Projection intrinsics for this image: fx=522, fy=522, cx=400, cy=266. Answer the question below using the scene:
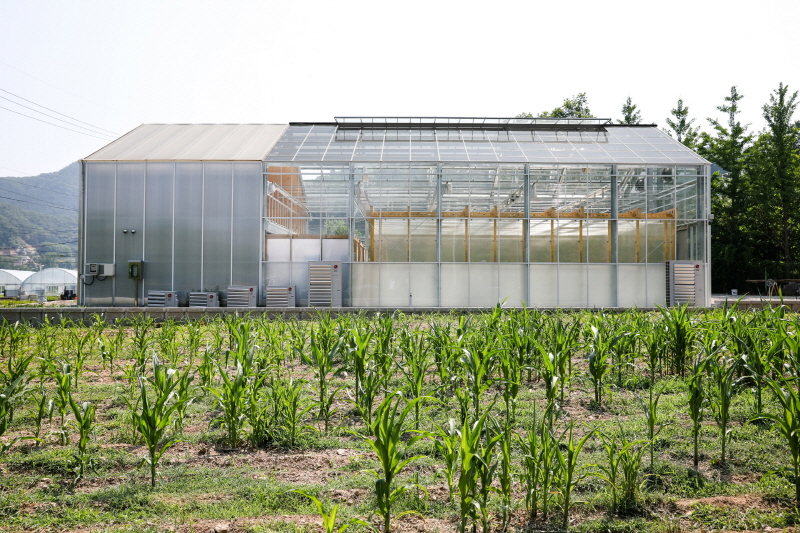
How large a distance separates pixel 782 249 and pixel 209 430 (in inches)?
1667

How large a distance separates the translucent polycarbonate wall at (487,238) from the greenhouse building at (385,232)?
5 cm

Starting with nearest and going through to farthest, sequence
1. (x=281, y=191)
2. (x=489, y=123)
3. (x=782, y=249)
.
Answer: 1. (x=281, y=191)
2. (x=489, y=123)
3. (x=782, y=249)

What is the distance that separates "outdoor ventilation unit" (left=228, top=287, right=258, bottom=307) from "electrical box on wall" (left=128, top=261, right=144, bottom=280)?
350 cm

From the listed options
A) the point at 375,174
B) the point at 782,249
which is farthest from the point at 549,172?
the point at 782,249

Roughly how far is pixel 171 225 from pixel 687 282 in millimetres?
19761

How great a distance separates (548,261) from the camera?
66.4 ft

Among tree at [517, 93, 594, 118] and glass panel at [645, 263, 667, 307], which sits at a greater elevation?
tree at [517, 93, 594, 118]

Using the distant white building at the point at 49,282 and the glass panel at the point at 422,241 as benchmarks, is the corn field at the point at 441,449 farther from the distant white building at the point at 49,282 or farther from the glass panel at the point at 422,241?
the distant white building at the point at 49,282

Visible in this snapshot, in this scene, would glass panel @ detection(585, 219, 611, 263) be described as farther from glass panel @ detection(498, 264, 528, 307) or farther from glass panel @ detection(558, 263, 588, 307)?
glass panel @ detection(498, 264, 528, 307)

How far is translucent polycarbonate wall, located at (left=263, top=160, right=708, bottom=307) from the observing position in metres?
19.9

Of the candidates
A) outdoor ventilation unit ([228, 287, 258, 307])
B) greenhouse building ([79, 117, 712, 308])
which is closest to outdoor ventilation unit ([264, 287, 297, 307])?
greenhouse building ([79, 117, 712, 308])

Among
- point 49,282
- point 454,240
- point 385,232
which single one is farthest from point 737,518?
point 49,282

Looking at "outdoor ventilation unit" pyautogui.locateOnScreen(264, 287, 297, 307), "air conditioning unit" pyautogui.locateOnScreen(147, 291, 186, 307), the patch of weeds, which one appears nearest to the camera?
the patch of weeds

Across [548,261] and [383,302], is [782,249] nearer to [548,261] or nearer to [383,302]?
[548,261]
